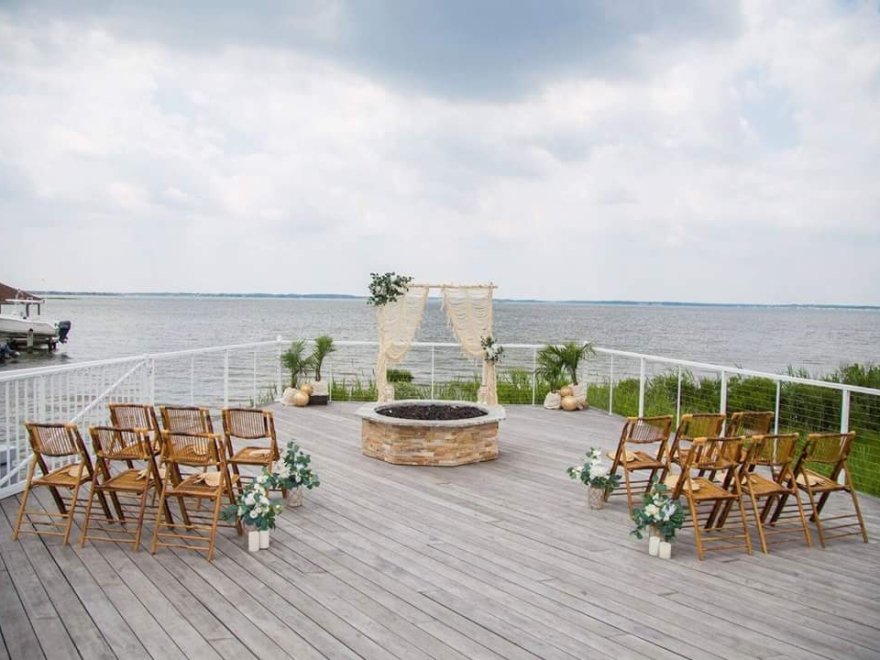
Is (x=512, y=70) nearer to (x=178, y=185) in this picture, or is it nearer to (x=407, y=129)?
(x=407, y=129)

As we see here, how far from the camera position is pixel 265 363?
106ft

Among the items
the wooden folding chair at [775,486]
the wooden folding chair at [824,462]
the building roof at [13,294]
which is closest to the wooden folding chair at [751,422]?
the wooden folding chair at [775,486]

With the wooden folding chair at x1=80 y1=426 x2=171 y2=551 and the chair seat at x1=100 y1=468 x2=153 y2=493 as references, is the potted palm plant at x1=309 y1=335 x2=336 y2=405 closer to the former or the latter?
the wooden folding chair at x1=80 y1=426 x2=171 y2=551

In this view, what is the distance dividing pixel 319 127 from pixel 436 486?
17546 mm

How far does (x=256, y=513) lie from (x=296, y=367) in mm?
6228

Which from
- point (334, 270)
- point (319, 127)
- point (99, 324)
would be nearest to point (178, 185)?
point (334, 270)

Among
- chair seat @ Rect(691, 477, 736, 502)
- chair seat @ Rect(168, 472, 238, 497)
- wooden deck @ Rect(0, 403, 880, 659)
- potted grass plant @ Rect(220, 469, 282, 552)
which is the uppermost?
chair seat @ Rect(691, 477, 736, 502)

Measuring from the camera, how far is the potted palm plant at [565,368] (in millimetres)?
10062

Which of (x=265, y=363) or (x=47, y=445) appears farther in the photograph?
(x=265, y=363)

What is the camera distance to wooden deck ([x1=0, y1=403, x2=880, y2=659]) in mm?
2951

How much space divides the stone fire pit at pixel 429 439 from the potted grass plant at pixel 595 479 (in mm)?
1608

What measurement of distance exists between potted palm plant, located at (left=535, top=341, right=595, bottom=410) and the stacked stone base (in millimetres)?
3647

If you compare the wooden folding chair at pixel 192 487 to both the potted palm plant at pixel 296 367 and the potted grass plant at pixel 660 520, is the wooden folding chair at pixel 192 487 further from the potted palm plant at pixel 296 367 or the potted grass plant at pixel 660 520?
the potted palm plant at pixel 296 367

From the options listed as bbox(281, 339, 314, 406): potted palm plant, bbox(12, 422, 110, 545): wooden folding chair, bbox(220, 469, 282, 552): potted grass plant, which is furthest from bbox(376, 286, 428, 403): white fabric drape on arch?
bbox(12, 422, 110, 545): wooden folding chair
